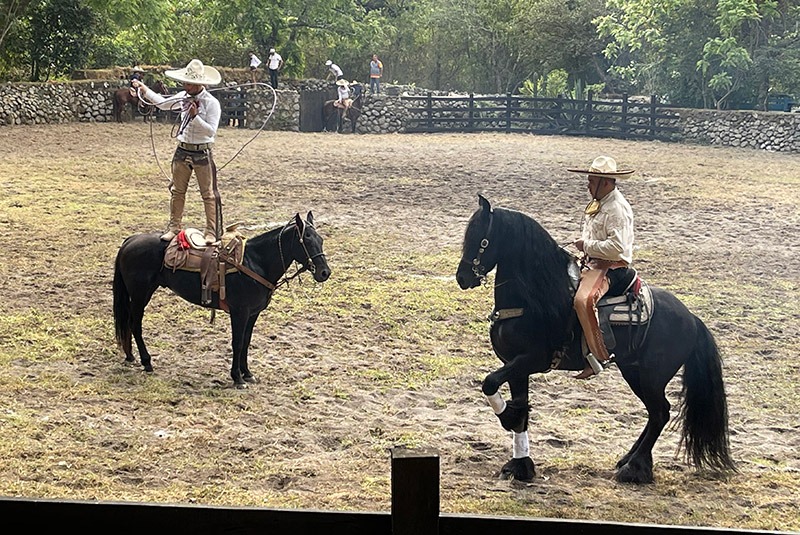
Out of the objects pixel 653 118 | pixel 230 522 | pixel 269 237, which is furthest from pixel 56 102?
pixel 230 522

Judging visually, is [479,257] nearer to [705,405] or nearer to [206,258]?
[705,405]

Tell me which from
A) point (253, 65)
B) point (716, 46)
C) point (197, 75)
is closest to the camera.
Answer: point (197, 75)

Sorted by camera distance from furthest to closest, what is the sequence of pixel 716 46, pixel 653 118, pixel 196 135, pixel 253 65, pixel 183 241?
pixel 253 65 < pixel 653 118 < pixel 716 46 < pixel 196 135 < pixel 183 241

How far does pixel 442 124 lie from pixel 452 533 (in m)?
27.7

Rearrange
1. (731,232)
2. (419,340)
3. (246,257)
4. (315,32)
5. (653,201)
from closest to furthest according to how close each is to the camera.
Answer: (246,257)
(419,340)
(731,232)
(653,201)
(315,32)

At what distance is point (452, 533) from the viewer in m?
2.60

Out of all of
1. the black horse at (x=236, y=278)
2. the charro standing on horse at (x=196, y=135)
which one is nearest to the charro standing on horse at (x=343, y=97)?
the charro standing on horse at (x=196, y=135)

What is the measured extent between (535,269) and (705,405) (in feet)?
4.07

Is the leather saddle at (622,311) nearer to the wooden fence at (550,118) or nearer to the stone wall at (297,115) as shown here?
the stone wall at (297,115)

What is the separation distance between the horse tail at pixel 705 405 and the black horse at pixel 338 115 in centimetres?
2328

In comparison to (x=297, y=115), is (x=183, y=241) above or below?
below

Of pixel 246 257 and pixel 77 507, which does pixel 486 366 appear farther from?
pixel 77 507

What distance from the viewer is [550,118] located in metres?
29.8

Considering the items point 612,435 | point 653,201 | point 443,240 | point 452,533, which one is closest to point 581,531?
point 452,533
